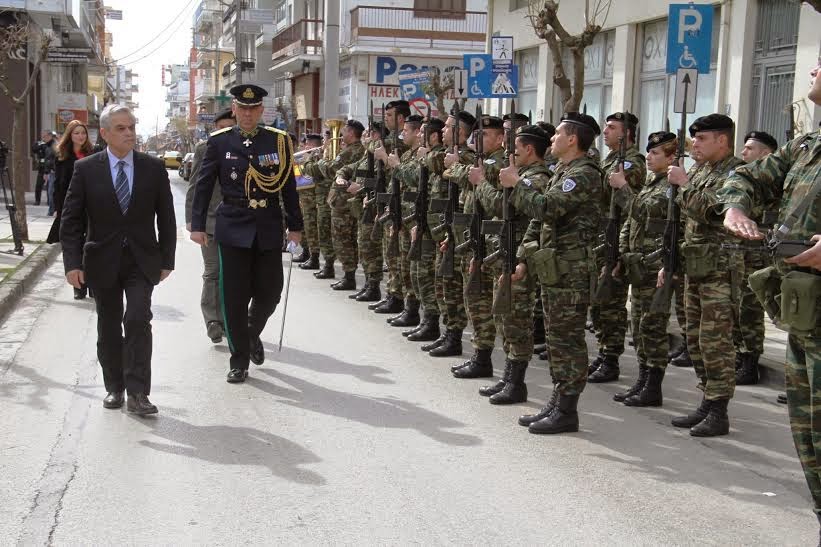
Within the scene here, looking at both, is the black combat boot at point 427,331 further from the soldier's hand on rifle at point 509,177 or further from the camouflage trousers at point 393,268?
the soldier's hand on rifle at point 509,177

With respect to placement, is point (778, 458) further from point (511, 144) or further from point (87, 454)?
point (87, 454)

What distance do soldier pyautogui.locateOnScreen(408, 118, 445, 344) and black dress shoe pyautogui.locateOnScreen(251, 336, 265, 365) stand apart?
1.80m

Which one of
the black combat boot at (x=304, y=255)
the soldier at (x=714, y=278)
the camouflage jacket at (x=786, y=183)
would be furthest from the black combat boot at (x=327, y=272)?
Answer: the camouflage jacket at (x=786, y=183)

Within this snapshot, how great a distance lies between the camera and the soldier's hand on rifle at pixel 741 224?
4.15 metres

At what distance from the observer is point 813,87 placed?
13.2ft

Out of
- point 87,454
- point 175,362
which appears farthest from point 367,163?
point 87,454

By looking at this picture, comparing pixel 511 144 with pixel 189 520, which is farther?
pixel 511 144

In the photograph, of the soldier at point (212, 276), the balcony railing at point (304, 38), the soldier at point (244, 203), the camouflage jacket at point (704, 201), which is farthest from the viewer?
the balcony railing at point (304, 38)

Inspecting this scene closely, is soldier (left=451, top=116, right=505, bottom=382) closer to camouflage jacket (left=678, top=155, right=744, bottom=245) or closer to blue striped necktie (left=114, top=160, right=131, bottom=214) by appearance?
camouflage jacket (left=678, top=155, right=744, bottom=245)

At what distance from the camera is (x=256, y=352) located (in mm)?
8086

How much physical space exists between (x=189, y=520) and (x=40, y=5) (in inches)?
1050

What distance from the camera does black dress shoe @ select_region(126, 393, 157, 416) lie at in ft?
21.6

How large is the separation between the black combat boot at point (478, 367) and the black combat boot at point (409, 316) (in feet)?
7.20

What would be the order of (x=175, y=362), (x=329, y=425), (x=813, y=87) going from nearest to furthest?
(x=813, y=87) → (x=329, y=425) → (x=175, y=362)
